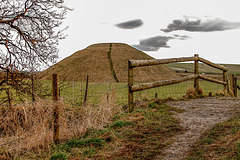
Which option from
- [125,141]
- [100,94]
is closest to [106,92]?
[100,94]

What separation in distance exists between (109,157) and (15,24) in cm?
512

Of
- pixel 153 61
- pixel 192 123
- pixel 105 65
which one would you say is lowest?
pixel 192 123

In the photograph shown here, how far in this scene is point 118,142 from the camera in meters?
4.23

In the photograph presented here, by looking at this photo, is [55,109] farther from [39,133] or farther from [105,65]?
[105,65]

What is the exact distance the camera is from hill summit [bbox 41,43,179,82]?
114 feet

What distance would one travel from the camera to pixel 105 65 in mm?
38750

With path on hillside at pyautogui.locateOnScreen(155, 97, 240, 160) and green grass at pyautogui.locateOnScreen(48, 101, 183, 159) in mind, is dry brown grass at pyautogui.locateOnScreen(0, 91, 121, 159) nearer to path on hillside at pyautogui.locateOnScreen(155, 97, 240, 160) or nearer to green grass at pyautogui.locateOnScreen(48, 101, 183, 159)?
green grass at pyautogui.locateOnScreen(48, 101, 183, 159)

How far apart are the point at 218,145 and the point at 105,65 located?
35600mm

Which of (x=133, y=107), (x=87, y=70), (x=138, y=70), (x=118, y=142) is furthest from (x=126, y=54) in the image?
(x=118, y=142)

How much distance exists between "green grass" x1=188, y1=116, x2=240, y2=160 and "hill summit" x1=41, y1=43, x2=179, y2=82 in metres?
27.5

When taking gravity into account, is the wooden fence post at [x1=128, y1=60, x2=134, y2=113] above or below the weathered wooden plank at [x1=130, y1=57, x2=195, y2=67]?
below

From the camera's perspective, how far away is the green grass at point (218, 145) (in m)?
3.19

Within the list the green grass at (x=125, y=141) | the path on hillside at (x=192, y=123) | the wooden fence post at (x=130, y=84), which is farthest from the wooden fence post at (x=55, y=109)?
the wooden fence post at (x=130, y=84)

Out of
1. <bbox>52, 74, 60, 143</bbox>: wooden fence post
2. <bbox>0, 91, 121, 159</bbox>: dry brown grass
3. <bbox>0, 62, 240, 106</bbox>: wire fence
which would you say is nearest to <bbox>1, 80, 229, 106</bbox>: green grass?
<bbox>0, 62, 240, 106</bbox>: wire fence
